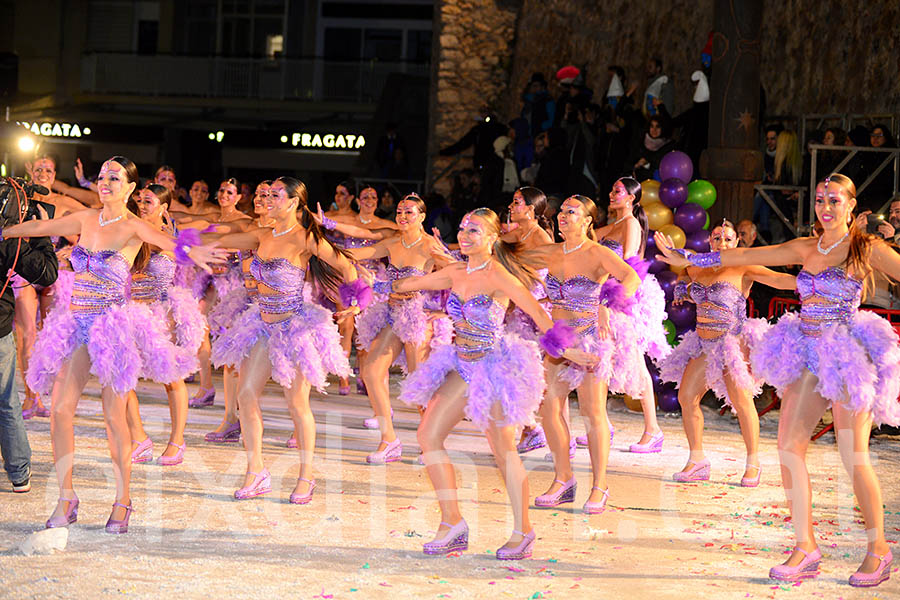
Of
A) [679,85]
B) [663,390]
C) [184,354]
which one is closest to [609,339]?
[184,354]

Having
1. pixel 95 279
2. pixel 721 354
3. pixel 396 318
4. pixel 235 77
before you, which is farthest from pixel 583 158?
pixel 235 77

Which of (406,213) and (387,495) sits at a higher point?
(406,213)

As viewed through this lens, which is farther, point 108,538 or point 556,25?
point 556,25

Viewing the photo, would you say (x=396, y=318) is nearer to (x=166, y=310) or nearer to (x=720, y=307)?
(x=166, y=310)

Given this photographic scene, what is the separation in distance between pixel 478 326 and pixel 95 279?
1.93 metres

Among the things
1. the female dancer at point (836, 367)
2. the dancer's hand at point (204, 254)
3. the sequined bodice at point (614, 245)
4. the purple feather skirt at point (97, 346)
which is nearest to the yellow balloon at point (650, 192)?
the sequined bodice at point (614, 245)

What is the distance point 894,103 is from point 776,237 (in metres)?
1.86

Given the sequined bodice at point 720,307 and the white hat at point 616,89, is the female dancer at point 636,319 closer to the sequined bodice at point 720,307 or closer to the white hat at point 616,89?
the sequined bodice at point 720,307

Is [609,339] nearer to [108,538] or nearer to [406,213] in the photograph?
[406,213]

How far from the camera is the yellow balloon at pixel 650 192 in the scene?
34.5 feet

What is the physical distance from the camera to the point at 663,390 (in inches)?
419

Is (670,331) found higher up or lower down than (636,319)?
lower down

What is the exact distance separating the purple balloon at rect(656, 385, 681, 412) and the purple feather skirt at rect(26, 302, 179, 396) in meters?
5.89

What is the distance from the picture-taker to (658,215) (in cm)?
1044
